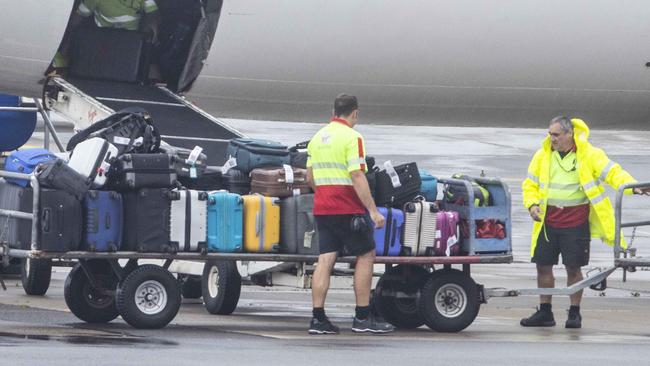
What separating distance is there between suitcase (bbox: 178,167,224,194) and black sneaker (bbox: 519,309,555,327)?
258 cm

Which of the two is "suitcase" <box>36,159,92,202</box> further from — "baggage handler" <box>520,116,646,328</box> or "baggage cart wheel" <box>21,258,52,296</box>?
"baggage handler" <box>520,116,646,328</box>

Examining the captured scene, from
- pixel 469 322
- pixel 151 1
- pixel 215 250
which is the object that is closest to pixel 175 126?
pixel 151 1

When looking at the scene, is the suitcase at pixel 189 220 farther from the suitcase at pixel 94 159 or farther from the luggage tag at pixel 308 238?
the luggage tag at pixel 308 238

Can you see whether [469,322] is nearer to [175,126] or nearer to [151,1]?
[175,126]

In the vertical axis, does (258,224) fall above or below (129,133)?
below

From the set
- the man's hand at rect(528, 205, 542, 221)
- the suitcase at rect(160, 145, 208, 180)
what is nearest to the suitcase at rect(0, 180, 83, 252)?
the suitcase at rect(160, 145, 208, 180)

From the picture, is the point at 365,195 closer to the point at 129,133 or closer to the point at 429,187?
the point at 429,187

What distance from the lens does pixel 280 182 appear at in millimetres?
10930

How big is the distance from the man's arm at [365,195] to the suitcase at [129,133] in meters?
1.64

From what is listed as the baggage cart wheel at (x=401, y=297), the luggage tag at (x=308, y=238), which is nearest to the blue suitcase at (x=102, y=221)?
the luggage tag at (x=308, y=238)

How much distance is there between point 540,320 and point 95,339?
12.8 ft

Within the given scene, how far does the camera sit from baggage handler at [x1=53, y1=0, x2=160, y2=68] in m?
13.6

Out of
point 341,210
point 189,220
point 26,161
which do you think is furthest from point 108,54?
point 341,210

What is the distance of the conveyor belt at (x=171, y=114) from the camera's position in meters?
12.7
